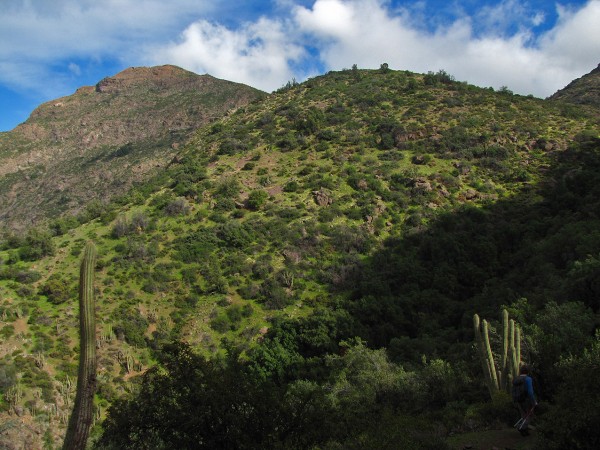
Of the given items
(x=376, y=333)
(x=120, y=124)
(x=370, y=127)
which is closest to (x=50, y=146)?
(x=120, y=124)

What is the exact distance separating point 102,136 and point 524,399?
433 feet

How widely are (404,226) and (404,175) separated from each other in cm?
841

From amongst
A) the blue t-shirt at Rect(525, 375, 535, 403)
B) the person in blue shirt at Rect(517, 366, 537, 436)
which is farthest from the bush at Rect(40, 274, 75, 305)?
the blue t-shirt at Rect(525, 375, 535, 403)

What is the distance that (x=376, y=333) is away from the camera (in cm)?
3178

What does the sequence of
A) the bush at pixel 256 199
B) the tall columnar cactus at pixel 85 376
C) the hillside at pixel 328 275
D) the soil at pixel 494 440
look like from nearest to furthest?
1. the tall columnar cactus at pixel 85 376
2. the soil at pixel 494 440
3. the hillside at pixel 328 275
4. the bush at pixel 256 199

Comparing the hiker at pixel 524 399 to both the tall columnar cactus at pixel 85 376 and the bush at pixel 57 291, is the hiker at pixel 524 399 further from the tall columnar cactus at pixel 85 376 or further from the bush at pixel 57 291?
the bush at pixel 57 291

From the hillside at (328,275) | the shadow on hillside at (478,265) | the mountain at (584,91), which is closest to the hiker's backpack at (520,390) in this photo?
the hillside at (328,275)

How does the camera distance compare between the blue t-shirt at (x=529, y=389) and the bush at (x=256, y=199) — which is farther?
the bush at (x=256, y=199)

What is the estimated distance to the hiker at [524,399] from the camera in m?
9.50

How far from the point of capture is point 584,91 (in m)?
77.0

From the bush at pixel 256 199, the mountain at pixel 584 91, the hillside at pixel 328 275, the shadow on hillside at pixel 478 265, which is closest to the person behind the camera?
the hillside at pixel 328 275

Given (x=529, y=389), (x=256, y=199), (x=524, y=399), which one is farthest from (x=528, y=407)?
(x=256, y=199)

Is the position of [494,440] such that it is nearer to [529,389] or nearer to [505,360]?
[529,389]

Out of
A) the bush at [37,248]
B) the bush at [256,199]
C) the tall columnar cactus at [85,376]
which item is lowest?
the tall columnar cactus at [85,376]
